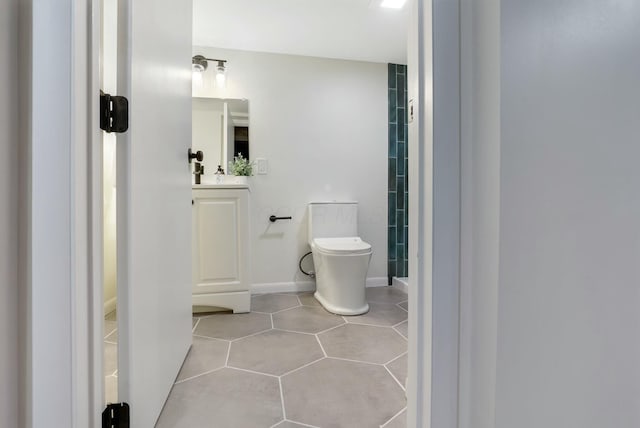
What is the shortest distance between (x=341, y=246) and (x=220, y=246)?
81 centimetres

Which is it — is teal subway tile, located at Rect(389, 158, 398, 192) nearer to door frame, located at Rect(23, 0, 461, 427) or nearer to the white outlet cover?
the white outlet cover

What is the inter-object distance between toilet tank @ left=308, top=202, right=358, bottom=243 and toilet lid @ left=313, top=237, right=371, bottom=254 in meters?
0.13

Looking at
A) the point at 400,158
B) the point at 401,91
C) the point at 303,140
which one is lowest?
the point at 400,158

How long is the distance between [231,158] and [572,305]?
2.30m

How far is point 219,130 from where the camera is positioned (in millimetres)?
2461

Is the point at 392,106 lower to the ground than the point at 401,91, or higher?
lower

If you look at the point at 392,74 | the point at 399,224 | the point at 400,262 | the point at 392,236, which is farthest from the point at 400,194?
the point at 392,74

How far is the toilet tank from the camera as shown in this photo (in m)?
2.50

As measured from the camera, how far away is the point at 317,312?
2125 millimetres

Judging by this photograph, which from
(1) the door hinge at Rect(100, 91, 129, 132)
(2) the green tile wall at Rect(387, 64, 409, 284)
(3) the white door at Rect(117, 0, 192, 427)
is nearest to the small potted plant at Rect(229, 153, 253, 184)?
(3) the white door at Rect(117, 0, 192, 427)

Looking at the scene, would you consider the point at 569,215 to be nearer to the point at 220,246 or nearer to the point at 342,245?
the point at 342,245

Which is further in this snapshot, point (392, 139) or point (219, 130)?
point (392, 139)

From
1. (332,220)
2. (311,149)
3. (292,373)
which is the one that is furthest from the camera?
(311,149)

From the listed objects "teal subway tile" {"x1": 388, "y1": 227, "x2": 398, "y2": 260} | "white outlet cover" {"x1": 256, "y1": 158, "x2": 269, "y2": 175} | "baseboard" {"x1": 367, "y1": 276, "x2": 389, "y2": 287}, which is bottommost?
"baseboard" {"x1": 367, "y1": 276, "x2": 389, "y2": 287}
